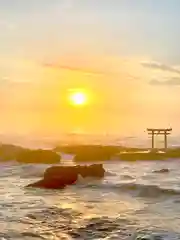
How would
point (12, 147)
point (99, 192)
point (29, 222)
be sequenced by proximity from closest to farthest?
point (29, 222), point (99, 192), point (12, 147)

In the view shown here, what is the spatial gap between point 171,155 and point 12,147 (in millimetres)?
27084

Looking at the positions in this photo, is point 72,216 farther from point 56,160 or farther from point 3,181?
point 56,160

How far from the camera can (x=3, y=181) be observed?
113 feet

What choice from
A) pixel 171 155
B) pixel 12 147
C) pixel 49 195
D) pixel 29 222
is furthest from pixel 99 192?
pixel 12 147

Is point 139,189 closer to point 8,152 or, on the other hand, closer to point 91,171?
point 91,171

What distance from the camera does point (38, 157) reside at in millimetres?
59500

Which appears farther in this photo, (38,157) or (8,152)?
(8,152)

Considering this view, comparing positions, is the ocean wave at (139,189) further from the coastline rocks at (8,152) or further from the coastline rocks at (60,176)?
the coastline rocks at (8,152)

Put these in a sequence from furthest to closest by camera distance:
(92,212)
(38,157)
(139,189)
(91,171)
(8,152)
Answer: (8,152), (38,157), (91,171), (139,189), (92,212)

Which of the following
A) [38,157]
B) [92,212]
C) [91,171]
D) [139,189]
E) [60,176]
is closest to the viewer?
[92,212]

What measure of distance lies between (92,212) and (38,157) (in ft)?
132

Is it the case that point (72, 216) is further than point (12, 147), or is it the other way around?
point (12, 147)

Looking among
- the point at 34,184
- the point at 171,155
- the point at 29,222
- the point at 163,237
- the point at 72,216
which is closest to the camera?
the point at 163,237

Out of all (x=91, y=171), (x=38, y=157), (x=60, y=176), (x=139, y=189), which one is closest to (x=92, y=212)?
(x=139, y=189)
